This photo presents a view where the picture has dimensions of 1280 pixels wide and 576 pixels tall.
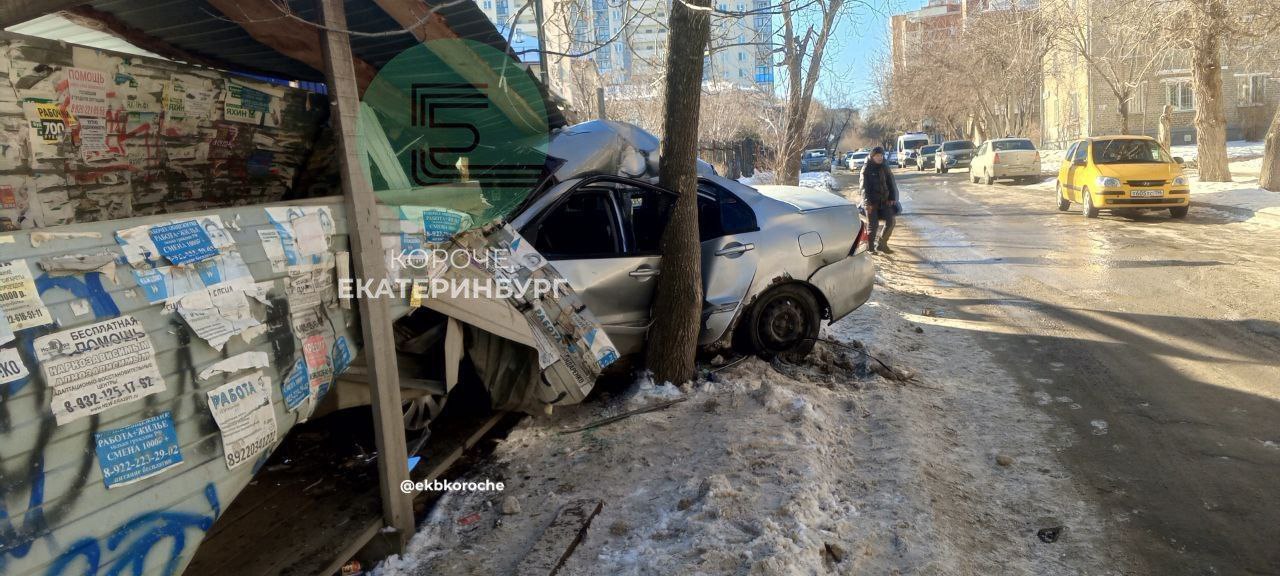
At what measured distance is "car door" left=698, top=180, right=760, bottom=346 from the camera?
231 inches

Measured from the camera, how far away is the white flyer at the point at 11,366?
2012 millimetres

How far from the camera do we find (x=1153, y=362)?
6176 millimetres

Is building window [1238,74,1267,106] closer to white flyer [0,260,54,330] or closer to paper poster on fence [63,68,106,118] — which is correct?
paper poster on fence [63,68,106,118]

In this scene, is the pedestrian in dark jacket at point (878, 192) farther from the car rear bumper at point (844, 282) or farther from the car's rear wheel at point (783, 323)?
the car's rear wheel at point (783, 323)

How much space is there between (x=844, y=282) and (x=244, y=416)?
4787 mm

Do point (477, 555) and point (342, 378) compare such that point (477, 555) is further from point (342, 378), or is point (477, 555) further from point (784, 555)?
point (784, 555)

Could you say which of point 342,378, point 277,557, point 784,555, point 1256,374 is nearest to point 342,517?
point 277,557

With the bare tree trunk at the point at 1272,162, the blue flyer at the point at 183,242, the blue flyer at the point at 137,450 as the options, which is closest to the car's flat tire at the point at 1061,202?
the bare tree trunk at the point at 1272,162

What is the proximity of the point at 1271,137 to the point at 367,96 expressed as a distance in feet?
64.8

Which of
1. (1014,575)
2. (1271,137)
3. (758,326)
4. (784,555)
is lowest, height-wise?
(1014,575)

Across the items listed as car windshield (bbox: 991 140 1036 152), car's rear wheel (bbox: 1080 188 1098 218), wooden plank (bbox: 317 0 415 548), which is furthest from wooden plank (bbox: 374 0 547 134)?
car windshield (bbox: 991 140 1036 152)

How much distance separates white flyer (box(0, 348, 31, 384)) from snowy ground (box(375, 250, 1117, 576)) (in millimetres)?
1772

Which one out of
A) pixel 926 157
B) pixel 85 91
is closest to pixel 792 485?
pixel 85 91

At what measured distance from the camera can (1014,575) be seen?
11.0 ft
